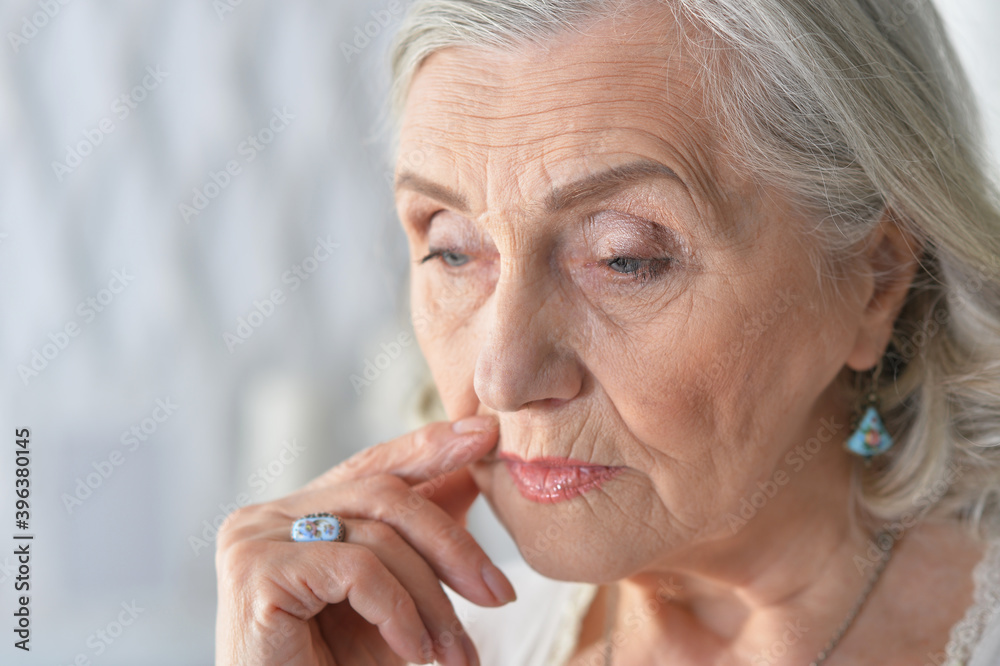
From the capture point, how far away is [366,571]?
4.27 ft

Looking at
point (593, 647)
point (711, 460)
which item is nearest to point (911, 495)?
point (711, 460)

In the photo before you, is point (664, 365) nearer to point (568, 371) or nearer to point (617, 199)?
point (568, 371)

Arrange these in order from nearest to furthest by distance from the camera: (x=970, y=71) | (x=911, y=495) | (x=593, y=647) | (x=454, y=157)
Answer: (x=454, y=157) < (x=911, y=495) < (x=593, y=647) < (x=970, y=71)

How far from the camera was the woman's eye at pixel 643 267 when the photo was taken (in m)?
1.23

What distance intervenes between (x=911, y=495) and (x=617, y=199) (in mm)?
914

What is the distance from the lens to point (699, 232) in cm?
120

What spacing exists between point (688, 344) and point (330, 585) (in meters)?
0.72

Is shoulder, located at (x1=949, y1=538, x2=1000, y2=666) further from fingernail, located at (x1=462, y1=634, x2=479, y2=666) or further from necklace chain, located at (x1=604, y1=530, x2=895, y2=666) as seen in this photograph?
fingernail, located at (x1=462, y1=634, x2=479, y2=666)

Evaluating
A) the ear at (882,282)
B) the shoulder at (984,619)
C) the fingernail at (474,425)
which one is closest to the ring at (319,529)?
the fingernail at (474,425)

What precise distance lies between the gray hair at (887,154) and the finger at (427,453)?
26.0 inches

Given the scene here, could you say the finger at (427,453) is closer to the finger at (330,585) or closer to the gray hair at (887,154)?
the finger at (330,585)

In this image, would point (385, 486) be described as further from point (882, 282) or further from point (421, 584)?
point (882, 282)

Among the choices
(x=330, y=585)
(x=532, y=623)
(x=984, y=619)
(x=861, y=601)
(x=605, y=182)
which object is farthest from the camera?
(x=532, y=623)

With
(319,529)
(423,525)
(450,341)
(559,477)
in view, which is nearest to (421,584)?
(423,525)
